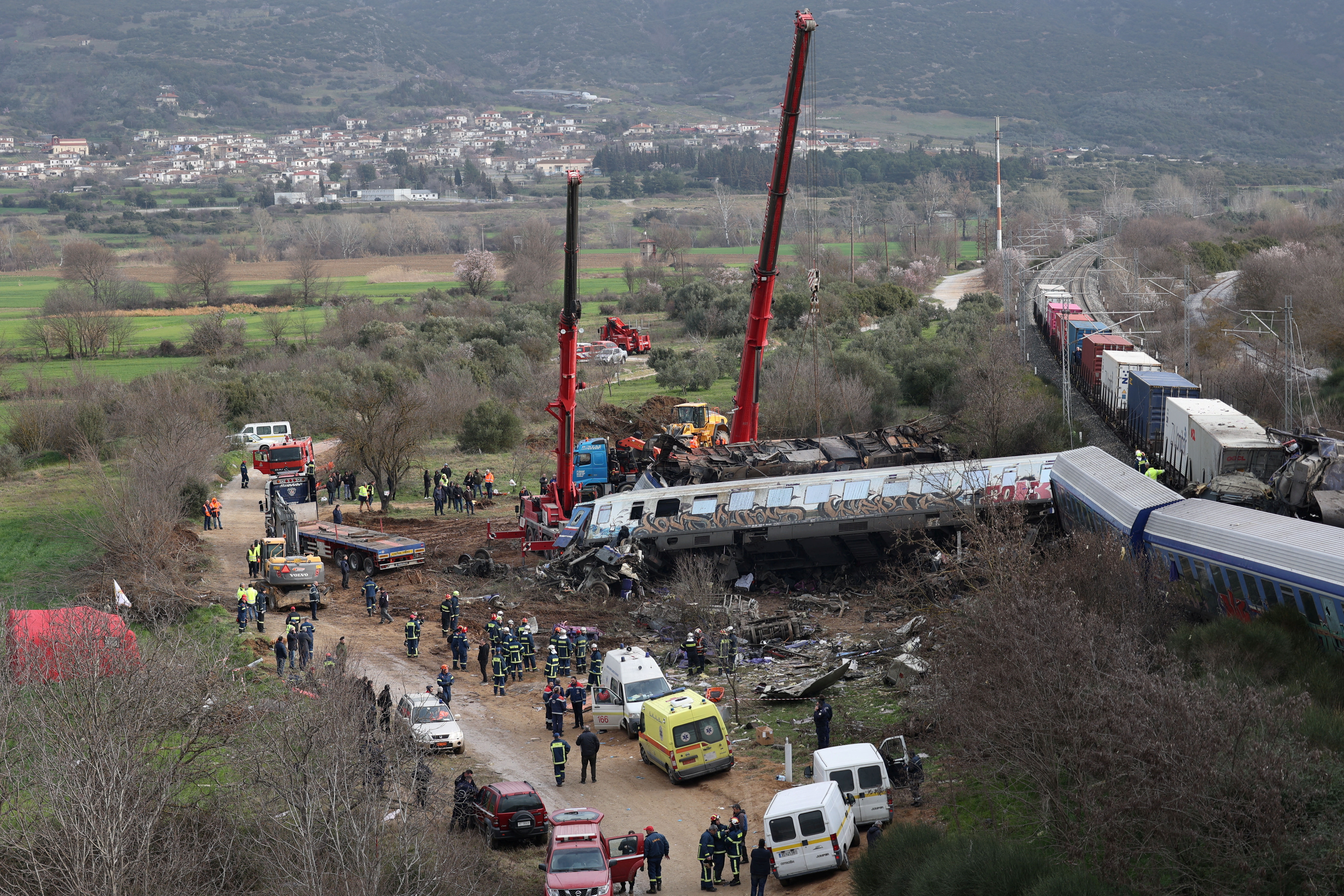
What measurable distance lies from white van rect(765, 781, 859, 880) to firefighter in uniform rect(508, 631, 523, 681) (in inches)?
436

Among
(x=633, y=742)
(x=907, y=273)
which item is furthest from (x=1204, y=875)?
(x=907, y=273)

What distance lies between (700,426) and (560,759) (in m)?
27.2

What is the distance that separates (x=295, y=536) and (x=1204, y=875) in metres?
29.0

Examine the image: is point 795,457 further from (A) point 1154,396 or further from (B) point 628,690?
(B) point 628,690

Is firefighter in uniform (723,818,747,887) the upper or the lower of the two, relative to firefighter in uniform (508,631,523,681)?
upper

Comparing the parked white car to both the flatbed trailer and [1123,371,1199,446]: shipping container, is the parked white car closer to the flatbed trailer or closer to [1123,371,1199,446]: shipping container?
the flatbed trailer

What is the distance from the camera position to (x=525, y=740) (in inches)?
937

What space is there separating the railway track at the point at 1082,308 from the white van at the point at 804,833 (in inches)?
877

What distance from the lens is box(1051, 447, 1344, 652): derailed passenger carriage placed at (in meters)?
19.4

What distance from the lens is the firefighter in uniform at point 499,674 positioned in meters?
26.3

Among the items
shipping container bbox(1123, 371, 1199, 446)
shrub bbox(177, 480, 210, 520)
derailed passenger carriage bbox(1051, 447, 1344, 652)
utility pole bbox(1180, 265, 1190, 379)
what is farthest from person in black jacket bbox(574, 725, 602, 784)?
utility pole bbox(1180, 265, 1190, 379)

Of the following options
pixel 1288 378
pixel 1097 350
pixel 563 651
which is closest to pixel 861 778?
pixel 563 651

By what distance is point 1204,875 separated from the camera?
13.3 meters

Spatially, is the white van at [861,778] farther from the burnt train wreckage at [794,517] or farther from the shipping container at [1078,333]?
the shipping container at [1078,333]
